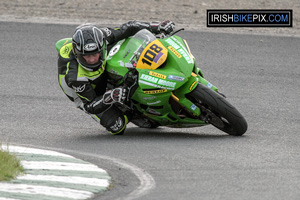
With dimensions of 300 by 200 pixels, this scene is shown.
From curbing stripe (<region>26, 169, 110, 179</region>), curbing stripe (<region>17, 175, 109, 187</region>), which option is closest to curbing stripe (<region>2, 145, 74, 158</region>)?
curbing stripe (<region>26, 169, 110, 179</region>)

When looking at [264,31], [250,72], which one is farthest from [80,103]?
[264,31]

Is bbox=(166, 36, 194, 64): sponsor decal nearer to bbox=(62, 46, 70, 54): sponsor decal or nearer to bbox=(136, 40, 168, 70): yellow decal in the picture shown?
bbox=(136, 40, 168, 70): yellow decal

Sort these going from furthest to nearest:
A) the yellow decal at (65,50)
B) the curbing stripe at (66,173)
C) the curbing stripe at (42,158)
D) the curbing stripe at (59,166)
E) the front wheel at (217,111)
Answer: the yellow decal at (65,50), the front wheel at (217,111), the curbing stripe at (42,158), the curbing stripe at (59,166), the curbing stripe at (66,173)

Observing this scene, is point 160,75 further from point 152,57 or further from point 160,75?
point 152,57

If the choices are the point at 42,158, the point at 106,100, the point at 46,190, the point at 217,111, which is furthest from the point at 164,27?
the point at 46,190

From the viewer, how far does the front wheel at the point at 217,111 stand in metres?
8.40

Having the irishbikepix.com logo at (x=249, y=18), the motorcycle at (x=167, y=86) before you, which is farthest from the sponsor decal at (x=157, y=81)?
the irishbikepix.com logo at (x=249, y=18)

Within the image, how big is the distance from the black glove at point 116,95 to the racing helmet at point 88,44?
356 millimetres

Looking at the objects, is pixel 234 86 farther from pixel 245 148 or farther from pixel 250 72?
pixel 245 148

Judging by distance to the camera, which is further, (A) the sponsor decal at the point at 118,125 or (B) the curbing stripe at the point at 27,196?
(A) the sponsor decal at the point at 118,125

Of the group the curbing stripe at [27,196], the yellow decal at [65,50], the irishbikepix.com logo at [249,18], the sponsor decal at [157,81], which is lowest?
the irishbikepix.com logo at [249,18]

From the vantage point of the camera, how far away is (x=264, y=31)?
15.5 meters

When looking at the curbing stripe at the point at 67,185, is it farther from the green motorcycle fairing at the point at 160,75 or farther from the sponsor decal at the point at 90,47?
the sponsor decal at the point at 90,47

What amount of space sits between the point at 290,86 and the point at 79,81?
4572 mm
